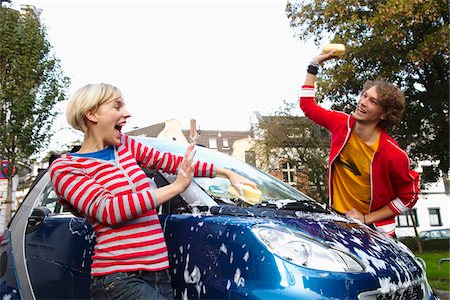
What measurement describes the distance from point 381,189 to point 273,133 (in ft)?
82.2

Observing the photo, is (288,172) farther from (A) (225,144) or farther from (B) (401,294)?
(B) (401,294)

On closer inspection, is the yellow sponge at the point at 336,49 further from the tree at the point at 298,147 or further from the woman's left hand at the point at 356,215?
the tree at the point at 298,147

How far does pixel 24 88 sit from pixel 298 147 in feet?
54.6

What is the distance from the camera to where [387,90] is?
3.26m

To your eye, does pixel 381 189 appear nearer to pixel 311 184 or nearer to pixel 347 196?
pixel 347 196

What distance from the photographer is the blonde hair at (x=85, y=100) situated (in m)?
2.20

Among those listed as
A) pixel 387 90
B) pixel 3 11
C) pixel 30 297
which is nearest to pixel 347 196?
pixel 387 90

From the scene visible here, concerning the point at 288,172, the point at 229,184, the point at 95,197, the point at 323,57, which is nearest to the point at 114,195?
the point at 95,197

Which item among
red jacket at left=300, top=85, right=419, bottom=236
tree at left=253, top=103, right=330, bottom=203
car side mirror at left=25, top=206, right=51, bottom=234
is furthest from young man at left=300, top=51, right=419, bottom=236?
tree at left=253, top=103, right=330, bottom=203

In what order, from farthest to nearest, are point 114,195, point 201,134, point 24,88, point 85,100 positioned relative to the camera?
point 201,134 → point 24,88 → point 85,100 → point 114,195

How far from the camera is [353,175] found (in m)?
3.36

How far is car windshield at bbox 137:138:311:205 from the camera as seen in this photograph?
2687 mm

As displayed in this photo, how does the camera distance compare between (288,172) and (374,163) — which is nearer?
(374,163)

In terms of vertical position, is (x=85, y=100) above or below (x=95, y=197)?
above
